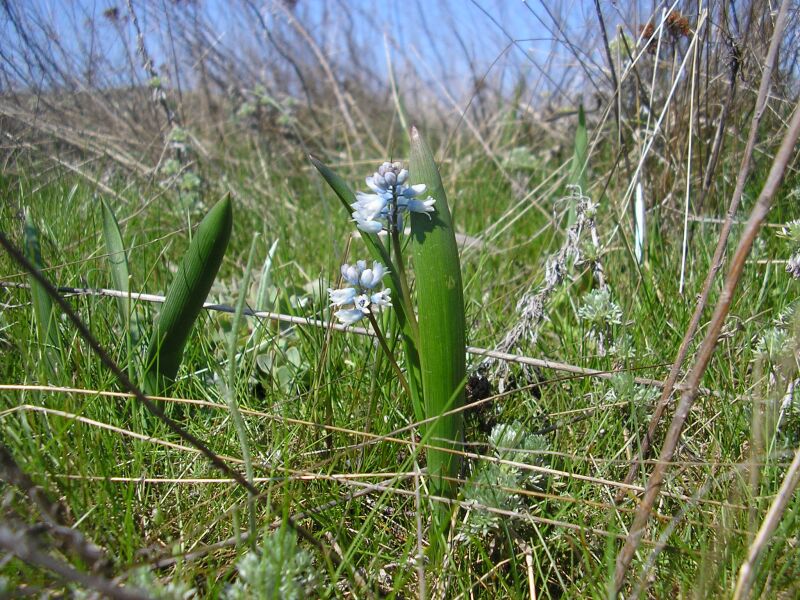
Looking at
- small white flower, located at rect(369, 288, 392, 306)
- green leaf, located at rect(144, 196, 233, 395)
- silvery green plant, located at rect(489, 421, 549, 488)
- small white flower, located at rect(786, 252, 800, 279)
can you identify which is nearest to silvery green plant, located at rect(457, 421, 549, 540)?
silvery green plant, located at rect(489, 421, 549, 488)

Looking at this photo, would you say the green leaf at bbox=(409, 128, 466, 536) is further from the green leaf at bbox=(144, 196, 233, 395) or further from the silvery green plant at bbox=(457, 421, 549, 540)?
the green leaf at bbox=(144, 196, 233, 395)

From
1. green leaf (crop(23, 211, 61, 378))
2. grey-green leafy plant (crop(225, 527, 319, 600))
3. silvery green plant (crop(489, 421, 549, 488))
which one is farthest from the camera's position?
green leaf (crop(23, 211, 61, 378))

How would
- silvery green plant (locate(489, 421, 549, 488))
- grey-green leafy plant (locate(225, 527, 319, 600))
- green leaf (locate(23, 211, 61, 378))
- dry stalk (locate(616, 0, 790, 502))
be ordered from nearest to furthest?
grey-green leafy plant (locate(225, 527, 319, 600)) → dry stalk (locate(616, 0, 790, 502)) → silvery green plant (locate(489, 421, 549, 488)) → green leaf (locate(23, 211, 61, 378))

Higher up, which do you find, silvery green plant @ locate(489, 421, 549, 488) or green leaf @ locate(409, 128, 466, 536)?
green leaf @ locate(409, 128, 466, 536)


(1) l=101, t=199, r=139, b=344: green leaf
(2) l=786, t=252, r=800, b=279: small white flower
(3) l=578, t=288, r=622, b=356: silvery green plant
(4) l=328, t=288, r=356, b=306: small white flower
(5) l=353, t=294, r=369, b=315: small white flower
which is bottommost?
(3) l=578, t=288, r=622, b=356: silvery green plant

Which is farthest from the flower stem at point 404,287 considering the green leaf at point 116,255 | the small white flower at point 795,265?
the small white flower at point 795,265

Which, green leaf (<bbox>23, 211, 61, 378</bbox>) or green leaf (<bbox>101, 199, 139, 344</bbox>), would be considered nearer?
green leaf (<bbox>23, 211, 61, 378</bbox>)
